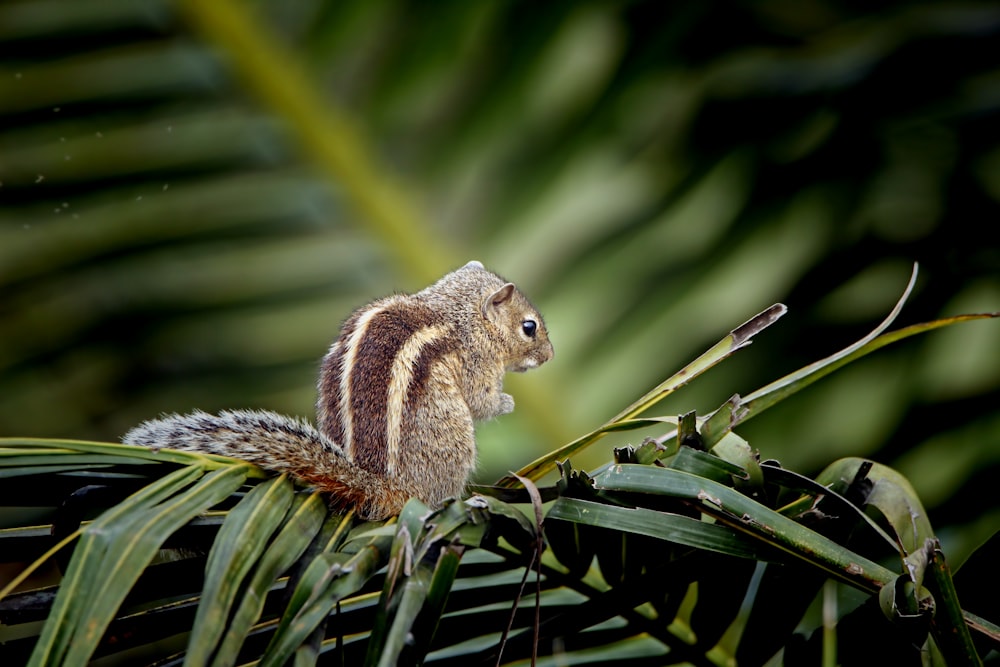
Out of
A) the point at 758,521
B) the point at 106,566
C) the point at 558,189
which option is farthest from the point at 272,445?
the point at 558,189

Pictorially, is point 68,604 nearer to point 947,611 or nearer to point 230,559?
point 230,559

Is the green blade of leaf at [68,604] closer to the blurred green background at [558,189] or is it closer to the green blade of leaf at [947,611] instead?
the green blade of leaf at [947,611]

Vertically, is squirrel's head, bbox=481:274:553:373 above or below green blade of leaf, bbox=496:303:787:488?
above

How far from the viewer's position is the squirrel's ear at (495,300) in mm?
2355

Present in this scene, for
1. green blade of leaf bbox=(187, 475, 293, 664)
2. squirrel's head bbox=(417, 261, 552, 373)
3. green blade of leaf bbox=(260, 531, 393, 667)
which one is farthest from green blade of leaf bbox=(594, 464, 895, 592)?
squirrel's head bbox=(417, 261, 552, 373)

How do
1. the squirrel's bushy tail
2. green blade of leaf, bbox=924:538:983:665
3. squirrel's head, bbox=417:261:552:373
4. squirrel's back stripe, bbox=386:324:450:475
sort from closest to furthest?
green blade of leaf, bbox=924:538:983:665, the squirrel's bushy tail, squirrel's back stripe, bbox=386:324:450:475, squirrel's head, bbox=417:261:552:373

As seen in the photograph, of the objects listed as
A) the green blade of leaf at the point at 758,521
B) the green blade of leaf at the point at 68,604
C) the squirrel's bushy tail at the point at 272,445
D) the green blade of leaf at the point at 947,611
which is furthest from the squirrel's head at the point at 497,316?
the green blade of leaf at the point at 68,604

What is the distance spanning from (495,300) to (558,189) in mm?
593

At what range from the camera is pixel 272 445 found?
1304 mm

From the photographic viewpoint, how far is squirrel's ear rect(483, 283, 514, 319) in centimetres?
236

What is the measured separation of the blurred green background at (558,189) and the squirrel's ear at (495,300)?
1.18 feet

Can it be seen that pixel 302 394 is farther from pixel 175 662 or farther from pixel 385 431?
pixel 175 662

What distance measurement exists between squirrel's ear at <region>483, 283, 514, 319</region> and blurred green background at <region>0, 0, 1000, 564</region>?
36cm

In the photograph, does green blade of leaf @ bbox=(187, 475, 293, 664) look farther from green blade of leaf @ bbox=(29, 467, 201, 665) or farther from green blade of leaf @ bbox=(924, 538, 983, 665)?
green blade of leaf @ bbox=(924, 538, 983, 665)
